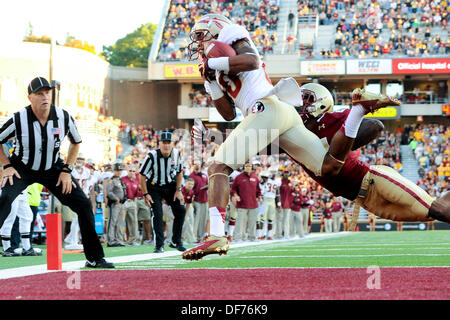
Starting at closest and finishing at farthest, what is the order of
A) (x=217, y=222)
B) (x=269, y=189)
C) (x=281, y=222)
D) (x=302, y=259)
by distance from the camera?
(x=217, y=222), (x=302, y=259), (x=269, y=189), (x=281, y=222)

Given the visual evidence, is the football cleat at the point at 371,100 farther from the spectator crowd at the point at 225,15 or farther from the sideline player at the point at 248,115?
the spectator crowd at the point at 225,15

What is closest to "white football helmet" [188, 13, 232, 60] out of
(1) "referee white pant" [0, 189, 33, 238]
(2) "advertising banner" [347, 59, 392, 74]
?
(1) "referee white pant" [0, 189, 33, 238]

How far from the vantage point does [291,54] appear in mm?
37156

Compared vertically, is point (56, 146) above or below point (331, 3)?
→ below

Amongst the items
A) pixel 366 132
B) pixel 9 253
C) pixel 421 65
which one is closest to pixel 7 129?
pixel 366 132

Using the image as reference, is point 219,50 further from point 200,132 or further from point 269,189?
point 269,189

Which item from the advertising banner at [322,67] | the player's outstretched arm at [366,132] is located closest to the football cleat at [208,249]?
the player's outstretched arm at [366,132]

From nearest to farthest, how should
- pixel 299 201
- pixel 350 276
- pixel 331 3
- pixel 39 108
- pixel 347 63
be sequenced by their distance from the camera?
pixel 350 276 → pixel 39 108 → pixel 299 201 → pixel 347 63 → pixel 331 3

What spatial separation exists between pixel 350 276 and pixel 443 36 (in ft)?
115

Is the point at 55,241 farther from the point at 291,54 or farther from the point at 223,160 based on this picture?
the point at 291,54

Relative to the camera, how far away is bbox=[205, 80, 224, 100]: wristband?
5633mm

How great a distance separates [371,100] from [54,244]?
2841 millimetres

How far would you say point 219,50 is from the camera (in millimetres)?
5402

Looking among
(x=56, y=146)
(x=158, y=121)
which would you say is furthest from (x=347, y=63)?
(x=56, y=146)
